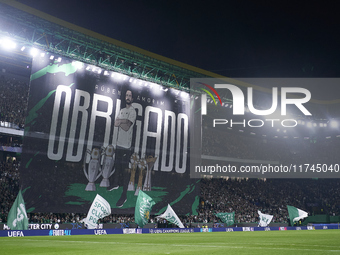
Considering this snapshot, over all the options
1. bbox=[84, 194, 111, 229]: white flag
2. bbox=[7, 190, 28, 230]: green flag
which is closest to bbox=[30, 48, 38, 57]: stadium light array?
bbox=[7, 190, 28, 230]: green flag

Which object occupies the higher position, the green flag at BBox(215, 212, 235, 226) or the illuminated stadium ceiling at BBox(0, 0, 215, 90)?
the illuminated stadium ceiling at BBox(0, 0, 215, 90)

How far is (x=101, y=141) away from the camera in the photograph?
93.1ft

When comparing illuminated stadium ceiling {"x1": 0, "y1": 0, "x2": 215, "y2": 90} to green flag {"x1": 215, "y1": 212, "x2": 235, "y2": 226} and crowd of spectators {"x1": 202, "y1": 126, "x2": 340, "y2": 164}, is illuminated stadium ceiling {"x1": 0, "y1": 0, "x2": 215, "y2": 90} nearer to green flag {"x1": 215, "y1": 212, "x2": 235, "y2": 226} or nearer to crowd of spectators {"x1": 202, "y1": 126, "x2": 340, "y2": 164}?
green flag {"x1": 215, "y1": 212, "x2": 235, "y2": 226}

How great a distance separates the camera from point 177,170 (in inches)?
1296

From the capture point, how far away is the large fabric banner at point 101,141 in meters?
25.0

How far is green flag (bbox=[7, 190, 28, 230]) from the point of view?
63.6 ft

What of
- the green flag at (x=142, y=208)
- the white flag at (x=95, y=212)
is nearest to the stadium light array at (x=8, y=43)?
the white flag at (x=95, y=212)

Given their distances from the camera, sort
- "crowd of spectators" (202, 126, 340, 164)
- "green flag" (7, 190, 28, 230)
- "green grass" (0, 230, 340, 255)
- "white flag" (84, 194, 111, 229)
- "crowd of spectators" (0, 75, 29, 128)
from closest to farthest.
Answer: "green grass" (0, 230, 340, 255) < "green flag" (7, 190, 28, 230) < "white flag" (84, 194, 111, 229) < "crowd of spectators" (0, 75, 29, 128) < "crowd of spectators" (202, 126, 340, 164)

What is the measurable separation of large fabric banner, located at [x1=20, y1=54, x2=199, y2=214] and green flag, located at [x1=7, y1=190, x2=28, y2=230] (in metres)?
4.08

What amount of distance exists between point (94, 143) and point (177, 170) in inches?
325

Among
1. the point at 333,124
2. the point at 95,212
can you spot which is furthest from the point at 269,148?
the point at 95,212

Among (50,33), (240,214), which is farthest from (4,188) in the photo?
(240,214)

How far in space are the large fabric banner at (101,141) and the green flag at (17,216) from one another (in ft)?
13.4

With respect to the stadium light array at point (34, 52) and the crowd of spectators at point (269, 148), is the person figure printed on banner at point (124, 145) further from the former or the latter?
the crowd of spectators at point (269, 148)
